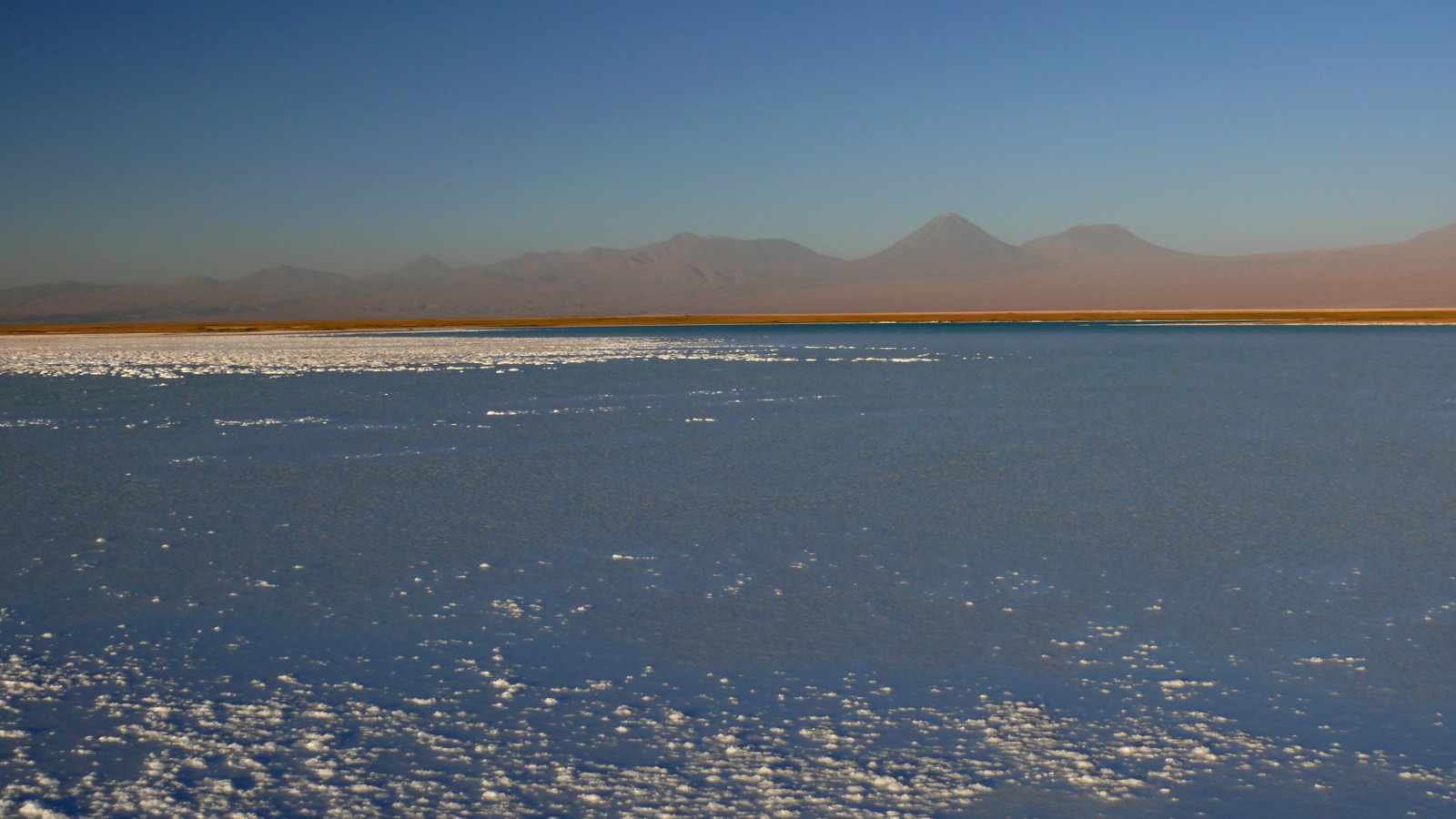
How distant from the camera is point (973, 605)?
7039 millimetres

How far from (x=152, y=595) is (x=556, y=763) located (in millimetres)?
3975

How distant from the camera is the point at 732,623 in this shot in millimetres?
6699

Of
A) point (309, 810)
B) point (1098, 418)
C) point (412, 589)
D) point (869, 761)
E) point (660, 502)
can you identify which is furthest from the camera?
point (1098, 418)

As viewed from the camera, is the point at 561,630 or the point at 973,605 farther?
the point at 973,605

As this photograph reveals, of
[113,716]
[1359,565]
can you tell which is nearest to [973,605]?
[1359,565]

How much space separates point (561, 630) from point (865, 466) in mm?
6764

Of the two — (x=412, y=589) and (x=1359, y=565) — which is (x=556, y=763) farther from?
(x=1359, y=565)

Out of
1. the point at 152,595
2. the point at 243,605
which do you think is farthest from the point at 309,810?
the point at 152,595

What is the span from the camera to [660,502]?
35.1 ft

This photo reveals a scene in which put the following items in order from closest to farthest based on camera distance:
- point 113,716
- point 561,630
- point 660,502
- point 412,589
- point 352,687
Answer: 1. point 113,716
2. point 352,687
3. point 561,630
4. point 412,589
5. point 660,502

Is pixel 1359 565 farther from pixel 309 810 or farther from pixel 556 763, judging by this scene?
pixel 309 810

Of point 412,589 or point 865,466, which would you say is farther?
point 865,466

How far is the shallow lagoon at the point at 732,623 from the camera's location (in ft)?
14.9

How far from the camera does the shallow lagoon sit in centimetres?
453
